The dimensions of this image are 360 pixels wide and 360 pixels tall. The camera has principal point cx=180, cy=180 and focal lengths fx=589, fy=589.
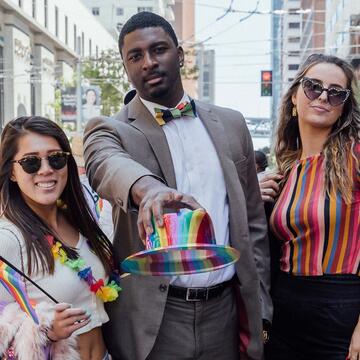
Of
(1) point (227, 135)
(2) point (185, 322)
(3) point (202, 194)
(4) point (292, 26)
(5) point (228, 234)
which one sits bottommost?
(2) point (185, 322)

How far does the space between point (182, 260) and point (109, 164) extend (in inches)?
18.9

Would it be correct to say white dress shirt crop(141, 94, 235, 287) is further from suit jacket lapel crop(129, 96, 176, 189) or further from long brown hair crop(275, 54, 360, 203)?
long brown hair crop(275, 54, 360, 203)

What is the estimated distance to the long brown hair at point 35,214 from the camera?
246cm

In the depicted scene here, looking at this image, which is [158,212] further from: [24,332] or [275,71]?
[275,71]

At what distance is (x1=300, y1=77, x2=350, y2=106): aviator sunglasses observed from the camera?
288cm

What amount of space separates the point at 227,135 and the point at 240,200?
1.07 ft

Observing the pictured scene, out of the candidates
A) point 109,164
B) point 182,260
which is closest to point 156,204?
point 182,260

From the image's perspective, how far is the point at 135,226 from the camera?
8.20ft

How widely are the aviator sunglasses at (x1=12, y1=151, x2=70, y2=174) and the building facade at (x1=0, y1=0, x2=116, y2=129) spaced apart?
31.0m

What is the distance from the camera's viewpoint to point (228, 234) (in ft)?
8.62

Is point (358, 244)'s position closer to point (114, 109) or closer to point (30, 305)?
point (30, 305)

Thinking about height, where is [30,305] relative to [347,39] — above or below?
below

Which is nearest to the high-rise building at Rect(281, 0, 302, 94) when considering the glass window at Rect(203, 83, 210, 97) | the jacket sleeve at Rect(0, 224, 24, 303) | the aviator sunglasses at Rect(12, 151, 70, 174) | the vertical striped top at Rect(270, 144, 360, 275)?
the glass window at Rect(203, 83, 210, 97)

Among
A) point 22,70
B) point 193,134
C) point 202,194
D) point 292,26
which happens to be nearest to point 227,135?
point 193,134
